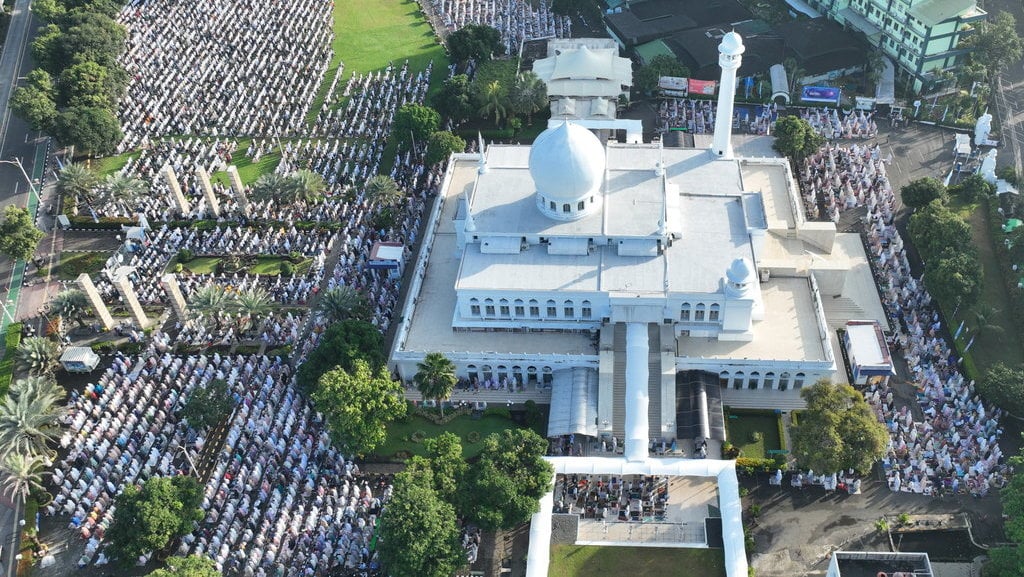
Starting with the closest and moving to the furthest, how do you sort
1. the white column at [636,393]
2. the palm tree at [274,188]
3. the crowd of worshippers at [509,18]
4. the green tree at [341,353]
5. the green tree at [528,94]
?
the white column at [636,393] → the green tree at [341,353] → the palm tree at [274,188] → the green tree at [528,94] → the crowd of worshippers at [509,18]

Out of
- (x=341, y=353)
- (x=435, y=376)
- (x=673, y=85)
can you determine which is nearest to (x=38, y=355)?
(x=341, y=353)

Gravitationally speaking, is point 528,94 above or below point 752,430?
above

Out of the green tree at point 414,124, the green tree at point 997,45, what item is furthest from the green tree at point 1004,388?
the green tree at point 414,124

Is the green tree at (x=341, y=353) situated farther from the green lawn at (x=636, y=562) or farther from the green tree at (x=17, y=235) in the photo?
the green tree at (x=17, y=235)

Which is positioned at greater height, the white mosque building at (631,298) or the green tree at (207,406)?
the white mosque building at (631,298)

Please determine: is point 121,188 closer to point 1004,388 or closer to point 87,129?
point 87,129

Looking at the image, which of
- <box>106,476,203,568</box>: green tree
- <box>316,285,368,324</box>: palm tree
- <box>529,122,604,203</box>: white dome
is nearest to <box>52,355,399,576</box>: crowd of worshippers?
<box>106,476,203,568</box>: green tree

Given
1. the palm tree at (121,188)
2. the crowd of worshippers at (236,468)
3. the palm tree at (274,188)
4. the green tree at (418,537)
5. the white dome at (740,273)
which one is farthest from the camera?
the palm tree at (121,188)
